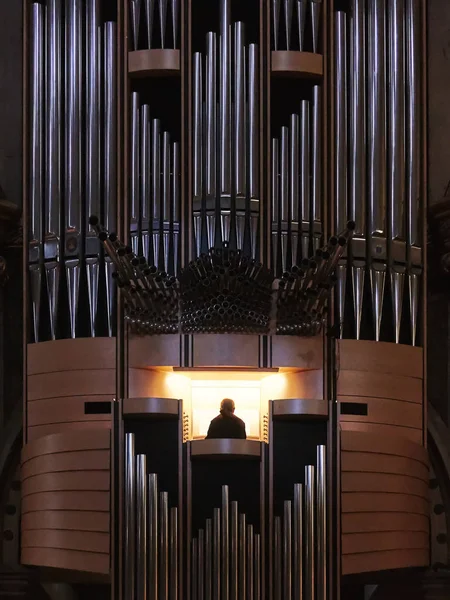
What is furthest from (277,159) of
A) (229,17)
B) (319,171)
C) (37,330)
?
(37,330)

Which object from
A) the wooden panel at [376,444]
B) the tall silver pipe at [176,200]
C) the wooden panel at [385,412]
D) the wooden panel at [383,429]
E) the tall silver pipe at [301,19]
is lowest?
the wooden panel at [376,444]

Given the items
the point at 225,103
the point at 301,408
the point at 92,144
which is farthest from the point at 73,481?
the point at 225,103

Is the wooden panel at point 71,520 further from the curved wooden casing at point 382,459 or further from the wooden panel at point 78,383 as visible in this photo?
the curved wooden casing at point 382,459

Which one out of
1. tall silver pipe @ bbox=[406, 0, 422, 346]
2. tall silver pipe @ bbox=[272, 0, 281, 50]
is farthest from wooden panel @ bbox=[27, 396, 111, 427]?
tall silver pipe @ bbox=[272, 0, 281, 50]

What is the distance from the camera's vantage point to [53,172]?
46.6 feet

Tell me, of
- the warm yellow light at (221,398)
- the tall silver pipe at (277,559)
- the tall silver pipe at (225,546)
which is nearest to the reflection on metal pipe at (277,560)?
the tall silver pipe at (277,559)

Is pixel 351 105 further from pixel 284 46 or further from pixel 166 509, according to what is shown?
pixel 166 509

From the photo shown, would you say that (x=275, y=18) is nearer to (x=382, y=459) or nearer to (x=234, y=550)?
(x=382, y=459)

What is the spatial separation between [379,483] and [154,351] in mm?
2042

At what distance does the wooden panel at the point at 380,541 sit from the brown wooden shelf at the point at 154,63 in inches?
159

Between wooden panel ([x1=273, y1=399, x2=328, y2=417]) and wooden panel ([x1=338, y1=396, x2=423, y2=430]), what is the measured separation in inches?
17.8

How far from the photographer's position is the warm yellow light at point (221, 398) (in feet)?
48.4

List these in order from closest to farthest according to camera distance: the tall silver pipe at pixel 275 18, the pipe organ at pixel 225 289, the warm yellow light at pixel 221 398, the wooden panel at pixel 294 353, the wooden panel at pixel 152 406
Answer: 1. the pipe organ at pixel 225 289
2. the wooden panel at pixel 152 406
3. the wooden panel at pixel 294 353
4. the tall silver pipe at pixel 275 18
5. the warm yellow light at pixel 221 398

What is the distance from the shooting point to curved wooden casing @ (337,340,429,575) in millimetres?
13344
